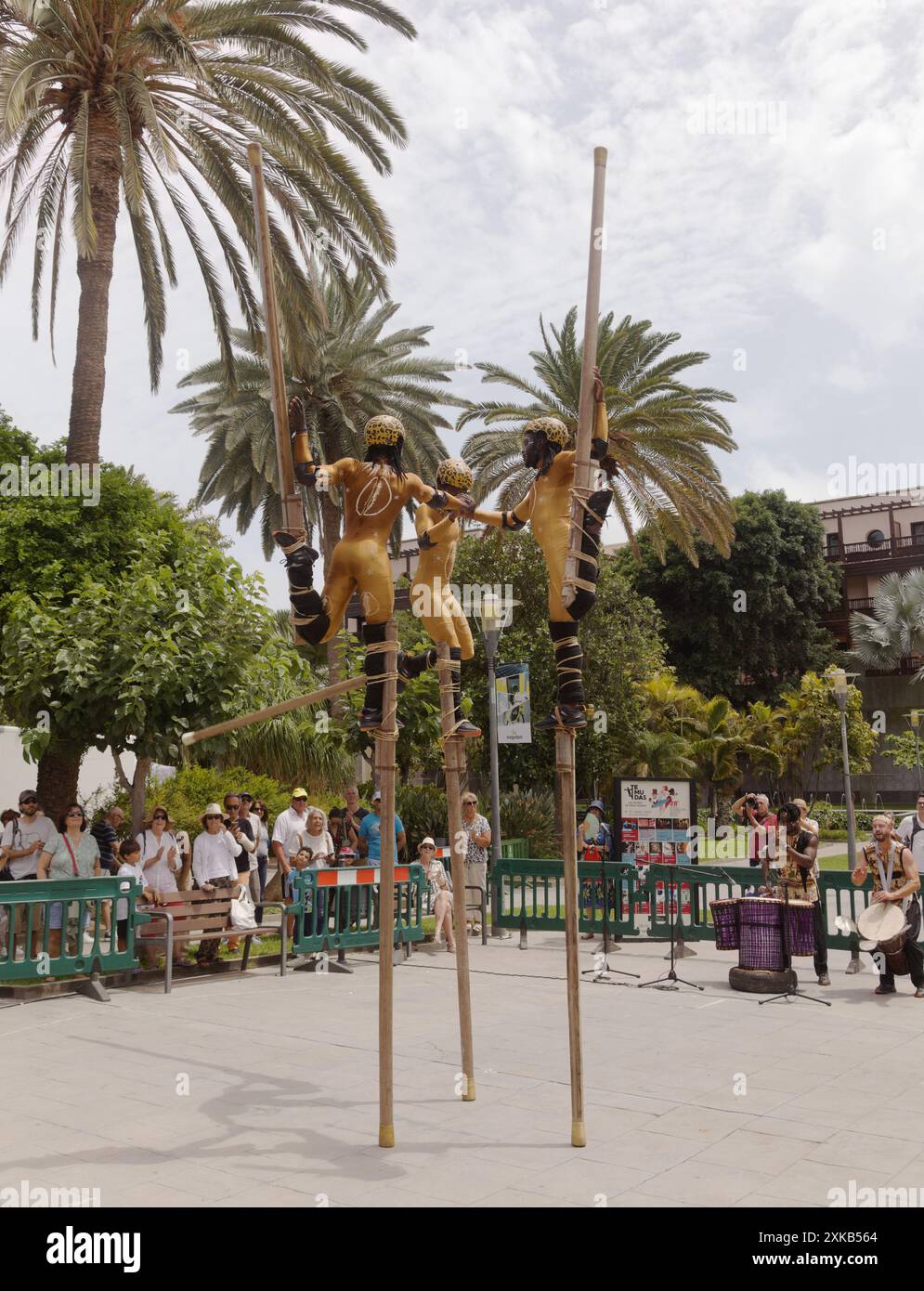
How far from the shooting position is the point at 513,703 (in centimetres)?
1734

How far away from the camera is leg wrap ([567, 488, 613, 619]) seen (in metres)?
6.05

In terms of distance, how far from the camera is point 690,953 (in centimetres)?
1293

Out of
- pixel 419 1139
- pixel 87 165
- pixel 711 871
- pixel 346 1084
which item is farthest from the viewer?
pixel 87 165

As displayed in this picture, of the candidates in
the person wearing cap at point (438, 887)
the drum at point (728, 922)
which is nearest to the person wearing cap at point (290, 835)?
the person wearing cap at point (438, 887)

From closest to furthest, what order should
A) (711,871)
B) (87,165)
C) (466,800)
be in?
(711,871) → (87,165) → (466,800)

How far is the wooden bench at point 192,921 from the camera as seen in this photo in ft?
34.6

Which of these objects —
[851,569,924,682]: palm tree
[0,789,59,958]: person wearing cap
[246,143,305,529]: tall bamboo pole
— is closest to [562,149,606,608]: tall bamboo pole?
[246,143,305,529]: tall bamboo pole

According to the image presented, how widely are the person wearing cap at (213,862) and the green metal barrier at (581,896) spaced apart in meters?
3.83

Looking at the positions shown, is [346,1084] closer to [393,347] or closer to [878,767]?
[393,347]

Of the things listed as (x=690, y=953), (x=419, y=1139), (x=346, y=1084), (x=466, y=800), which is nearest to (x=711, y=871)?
(x=690, y=953)

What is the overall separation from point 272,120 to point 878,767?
39.8 metres

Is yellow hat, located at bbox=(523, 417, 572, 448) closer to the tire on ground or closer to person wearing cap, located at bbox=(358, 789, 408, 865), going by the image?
the tire on ground

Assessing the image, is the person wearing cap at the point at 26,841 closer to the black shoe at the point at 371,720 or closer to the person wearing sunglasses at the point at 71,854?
the person wearing sunglasses at the point at 71,854

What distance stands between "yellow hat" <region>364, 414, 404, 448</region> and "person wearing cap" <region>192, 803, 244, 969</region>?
623 cm
